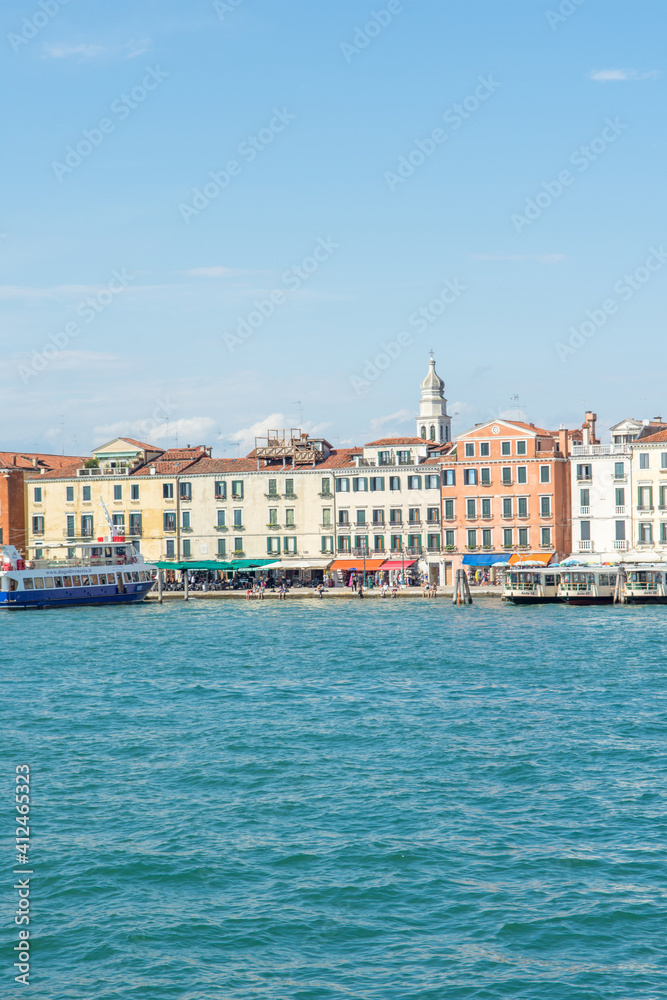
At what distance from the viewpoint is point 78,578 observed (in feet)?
220

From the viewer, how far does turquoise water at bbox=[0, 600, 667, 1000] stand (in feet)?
42.4

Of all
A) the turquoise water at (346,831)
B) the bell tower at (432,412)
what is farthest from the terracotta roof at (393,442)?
the turquoise water at (346,831)

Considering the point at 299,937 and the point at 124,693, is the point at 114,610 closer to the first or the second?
the point at 124,693

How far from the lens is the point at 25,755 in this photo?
913 inches

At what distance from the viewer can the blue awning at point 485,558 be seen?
65812 millimetres

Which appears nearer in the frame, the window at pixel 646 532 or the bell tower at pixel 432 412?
the window at pixel 646 532

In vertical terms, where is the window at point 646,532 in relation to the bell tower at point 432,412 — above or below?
below

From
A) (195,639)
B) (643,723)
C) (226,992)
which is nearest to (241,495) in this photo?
(195,639)

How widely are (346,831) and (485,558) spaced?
163ft

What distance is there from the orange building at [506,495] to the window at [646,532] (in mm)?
4145

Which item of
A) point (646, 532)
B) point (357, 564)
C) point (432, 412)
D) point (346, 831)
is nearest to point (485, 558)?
point (357, 564)

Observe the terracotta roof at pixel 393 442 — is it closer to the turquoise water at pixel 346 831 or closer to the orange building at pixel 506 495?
the orange building at pixel 506 495

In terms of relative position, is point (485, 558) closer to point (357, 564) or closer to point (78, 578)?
point (357, 564)

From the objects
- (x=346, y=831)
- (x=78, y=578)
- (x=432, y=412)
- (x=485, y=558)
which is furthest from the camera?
(x=432, y=412)
